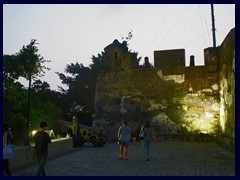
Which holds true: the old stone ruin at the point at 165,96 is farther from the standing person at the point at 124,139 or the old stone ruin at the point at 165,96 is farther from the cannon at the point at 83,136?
the standing person at the point at 124,139

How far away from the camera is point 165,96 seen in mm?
17969

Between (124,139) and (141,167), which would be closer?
(141,167)

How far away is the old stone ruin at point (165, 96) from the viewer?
16.9 meters

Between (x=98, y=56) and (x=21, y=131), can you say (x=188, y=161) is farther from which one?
(x=98, y=56)

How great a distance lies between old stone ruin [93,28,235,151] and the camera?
16906 millimetres

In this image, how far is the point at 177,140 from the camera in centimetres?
1708

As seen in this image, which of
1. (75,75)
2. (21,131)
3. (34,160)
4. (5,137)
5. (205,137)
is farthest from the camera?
(75,75)

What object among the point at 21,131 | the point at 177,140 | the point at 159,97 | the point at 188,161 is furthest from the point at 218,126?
the point at 21,131

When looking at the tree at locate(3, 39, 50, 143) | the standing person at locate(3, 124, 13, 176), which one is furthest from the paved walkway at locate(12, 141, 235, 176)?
the tree at locate(3, 39, 50, 143)

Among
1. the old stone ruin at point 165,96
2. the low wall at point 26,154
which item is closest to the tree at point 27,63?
the low wall at point 26,154

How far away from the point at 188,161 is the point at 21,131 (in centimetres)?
933

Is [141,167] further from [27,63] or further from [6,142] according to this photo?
[27,63]

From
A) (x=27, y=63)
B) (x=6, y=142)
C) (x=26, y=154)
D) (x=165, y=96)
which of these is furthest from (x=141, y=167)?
(x=165, y=96)

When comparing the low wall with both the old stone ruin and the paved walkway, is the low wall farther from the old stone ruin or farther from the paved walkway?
the old stone ruin
